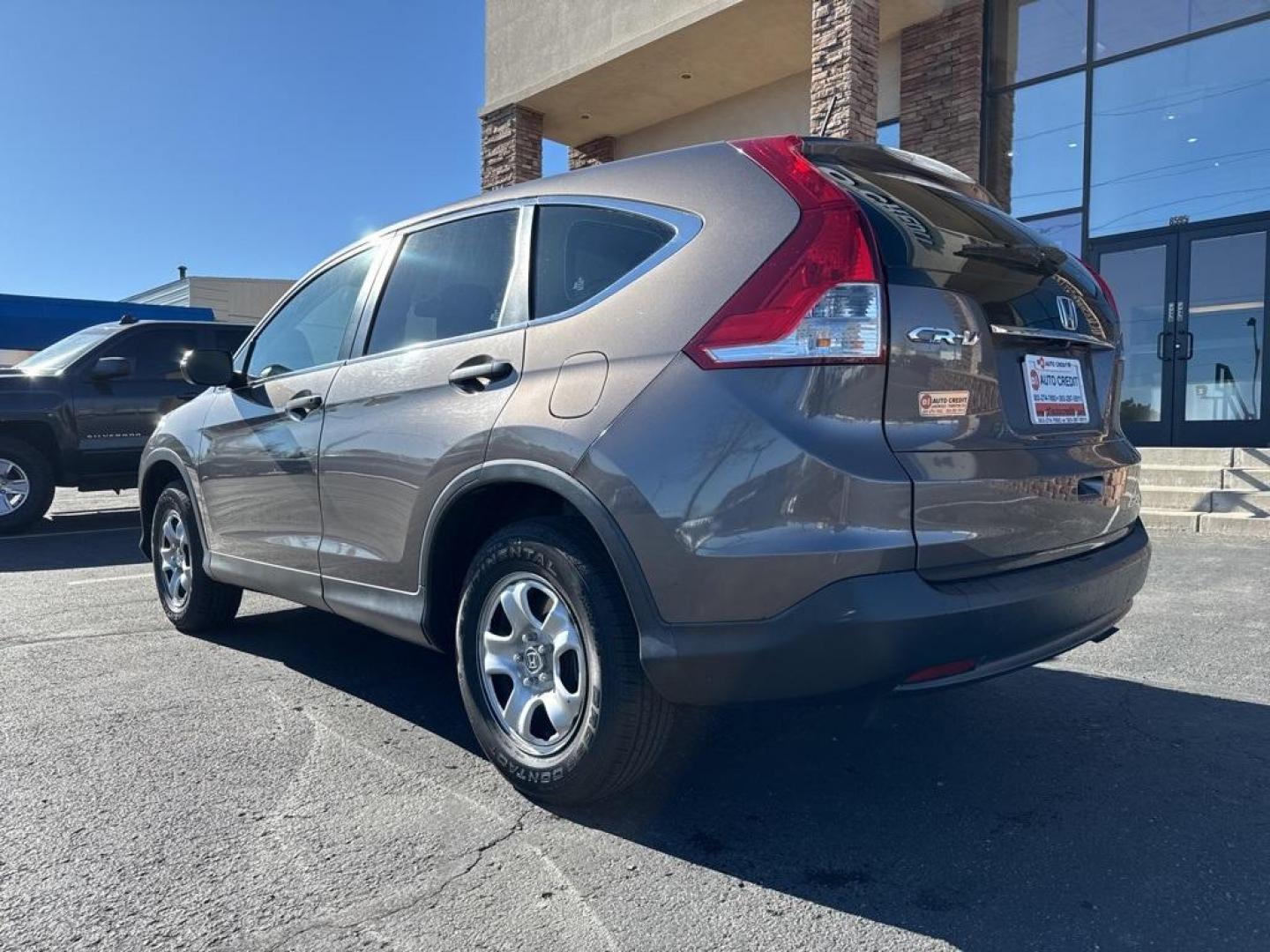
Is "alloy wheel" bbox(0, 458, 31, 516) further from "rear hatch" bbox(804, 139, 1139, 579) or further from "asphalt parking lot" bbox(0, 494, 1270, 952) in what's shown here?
"rear hatch" bbox(804, 139, 1139, 579)

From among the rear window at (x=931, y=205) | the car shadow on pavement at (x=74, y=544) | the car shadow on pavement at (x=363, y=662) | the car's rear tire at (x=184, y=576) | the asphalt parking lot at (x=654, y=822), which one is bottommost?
the car shadow on pavement at (x=74, y=544)

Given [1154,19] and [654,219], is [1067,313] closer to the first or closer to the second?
[654,219]

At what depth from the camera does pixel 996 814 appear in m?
2.49

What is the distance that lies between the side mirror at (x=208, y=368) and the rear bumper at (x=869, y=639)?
2669 millimetres

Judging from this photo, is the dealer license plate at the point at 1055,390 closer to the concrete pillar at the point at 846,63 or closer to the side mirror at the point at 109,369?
the concrete pillar at the point at 846,63

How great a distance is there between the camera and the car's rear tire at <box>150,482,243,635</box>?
440 cm

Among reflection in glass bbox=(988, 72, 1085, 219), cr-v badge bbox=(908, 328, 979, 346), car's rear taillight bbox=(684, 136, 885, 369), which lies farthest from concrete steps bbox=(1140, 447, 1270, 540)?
car's rear taillight bbox=(684, 136, 885, 369)

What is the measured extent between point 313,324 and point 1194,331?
939 cm

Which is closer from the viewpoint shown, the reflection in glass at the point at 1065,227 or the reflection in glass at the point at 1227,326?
the reflection in glass at the point at 1227,326

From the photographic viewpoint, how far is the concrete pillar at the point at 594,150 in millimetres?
14461

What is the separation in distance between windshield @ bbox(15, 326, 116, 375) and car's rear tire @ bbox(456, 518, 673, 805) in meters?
7.81

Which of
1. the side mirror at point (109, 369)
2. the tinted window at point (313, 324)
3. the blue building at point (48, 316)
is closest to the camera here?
the tinted window at point (313, 324)

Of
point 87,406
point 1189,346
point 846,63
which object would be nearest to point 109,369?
point 87,406

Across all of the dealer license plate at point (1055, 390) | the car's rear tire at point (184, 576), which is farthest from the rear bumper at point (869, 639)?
the car's rear tire at point (184, 576)
